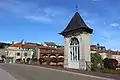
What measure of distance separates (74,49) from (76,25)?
2.88 meters

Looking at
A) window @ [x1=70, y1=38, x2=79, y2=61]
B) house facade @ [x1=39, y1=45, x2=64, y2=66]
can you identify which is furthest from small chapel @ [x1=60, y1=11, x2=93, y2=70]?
house facade @ [x1=39, y1=45, x2=64, y2=66]

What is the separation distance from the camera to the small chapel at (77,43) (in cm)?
2647

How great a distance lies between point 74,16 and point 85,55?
6.35m

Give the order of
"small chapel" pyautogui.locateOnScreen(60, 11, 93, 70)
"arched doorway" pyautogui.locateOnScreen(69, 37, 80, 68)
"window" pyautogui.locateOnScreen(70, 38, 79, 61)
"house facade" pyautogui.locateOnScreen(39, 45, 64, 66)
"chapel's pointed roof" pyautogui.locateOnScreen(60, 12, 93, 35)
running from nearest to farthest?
"small chapel" pyautogui.locateOnScreen(60, 11, 93, 70) < "chapel's pointed roof" pyautogui.locateOnScreen(60, 12, 93, 35) < "arched doorway" pyautogui.locateOnScreen(69, 37, 80, 68) < "window" pyautogui.locateOnScreen(70, 38, 79, 61) < "house facade" pyautogui.locateOnScreen(39, 45, 64, 66)

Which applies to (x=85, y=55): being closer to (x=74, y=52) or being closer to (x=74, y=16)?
(x=74, y=52)

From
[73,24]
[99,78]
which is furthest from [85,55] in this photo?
[99,78]

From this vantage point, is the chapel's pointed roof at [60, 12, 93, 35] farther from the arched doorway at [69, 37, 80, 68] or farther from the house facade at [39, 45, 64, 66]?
the house facade at [39, 45, 64, 66]

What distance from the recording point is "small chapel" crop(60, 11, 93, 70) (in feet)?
86.8

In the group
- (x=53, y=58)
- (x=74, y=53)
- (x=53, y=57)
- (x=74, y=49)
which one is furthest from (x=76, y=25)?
(x=53, y=57)

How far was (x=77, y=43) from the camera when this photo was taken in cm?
2786

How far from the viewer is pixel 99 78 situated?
11867mm

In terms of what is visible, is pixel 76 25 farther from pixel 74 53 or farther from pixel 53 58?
pixel 53 58

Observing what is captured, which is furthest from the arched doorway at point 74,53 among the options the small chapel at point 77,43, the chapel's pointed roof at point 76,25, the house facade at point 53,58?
the house facade at point 53,58

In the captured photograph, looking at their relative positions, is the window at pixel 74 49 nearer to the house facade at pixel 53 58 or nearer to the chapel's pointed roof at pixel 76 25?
the chapel's pointed roof at pixel 76 25
